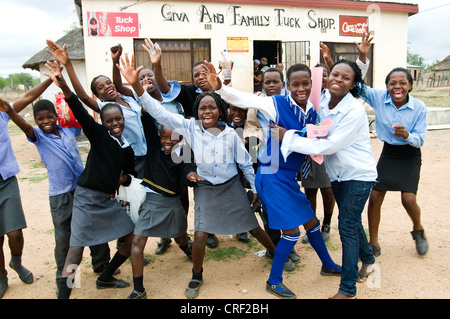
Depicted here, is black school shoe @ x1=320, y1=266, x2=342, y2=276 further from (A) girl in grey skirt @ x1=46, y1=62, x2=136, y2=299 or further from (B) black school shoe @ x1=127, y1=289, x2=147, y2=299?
(A) girl in grey skirt @ x1=46, y1=62, x2=136, y2=299

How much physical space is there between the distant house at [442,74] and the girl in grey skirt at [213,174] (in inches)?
1368

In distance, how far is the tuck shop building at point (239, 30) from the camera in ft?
30.2

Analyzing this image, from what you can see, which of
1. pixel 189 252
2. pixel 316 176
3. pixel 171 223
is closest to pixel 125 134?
pixel 171 223

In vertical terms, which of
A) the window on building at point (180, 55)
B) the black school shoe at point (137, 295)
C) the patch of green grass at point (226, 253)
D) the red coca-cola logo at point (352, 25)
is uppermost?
the red coca-cola logo at point (352, 25)

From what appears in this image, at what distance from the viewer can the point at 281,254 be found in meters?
2.85

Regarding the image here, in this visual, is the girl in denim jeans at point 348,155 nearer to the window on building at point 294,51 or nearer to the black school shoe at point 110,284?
the black school shoe at point 110,284

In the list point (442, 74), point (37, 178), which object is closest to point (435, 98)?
point (442, 74)

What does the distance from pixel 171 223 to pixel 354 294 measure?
1546 mm

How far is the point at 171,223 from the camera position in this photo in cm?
304

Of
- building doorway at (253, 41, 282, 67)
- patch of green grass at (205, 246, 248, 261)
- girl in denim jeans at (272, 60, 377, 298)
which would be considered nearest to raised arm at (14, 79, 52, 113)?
girl in denim jeans at (272, 60, 377, 298)

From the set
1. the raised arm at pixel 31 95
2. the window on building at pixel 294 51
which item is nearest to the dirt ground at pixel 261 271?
the raised arm at pixel 31 95

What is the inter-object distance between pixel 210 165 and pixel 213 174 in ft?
0.28

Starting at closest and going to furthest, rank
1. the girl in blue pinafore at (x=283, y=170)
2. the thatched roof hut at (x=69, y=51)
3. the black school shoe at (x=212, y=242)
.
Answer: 1. the girl in blue pinafore at (x=283, y=170)
2. the black school shoe at (x=212, y=242)
3. the thatched roof hut at (x=69, y=51)

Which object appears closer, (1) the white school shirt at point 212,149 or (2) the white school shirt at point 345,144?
(2) the white school shirt at point 345,144
